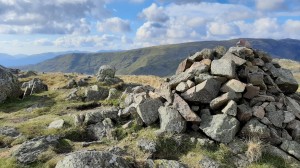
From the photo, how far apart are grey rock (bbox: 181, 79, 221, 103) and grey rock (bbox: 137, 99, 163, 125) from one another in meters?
1.98

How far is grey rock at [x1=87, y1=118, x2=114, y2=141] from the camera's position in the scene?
22806 mm

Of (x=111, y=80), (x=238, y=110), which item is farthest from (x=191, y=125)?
(x=111, y=80)

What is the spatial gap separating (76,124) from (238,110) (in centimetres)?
1106

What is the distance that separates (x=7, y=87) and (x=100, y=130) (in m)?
21.2

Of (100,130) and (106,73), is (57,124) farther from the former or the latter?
(106,73)

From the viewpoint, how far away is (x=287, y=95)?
27.0 metres

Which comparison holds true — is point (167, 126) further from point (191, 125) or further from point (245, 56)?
point (245, 56)

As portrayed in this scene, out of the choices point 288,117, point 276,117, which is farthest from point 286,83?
point 276,117

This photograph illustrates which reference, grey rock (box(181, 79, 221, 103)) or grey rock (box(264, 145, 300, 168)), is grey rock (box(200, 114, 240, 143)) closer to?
grey rock (box(181, 79, 221, 103))

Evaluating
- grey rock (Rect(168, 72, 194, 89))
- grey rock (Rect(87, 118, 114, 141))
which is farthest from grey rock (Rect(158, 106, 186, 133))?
grey rock (Rect(87, 118, 114, 141))

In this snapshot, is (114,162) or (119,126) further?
(119,126)

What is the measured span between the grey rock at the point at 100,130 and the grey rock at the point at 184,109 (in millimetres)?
4663

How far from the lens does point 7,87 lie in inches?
1564

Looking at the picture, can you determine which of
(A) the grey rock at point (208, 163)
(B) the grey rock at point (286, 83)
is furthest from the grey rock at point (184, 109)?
(B) the grey rock at point (286, 83)
